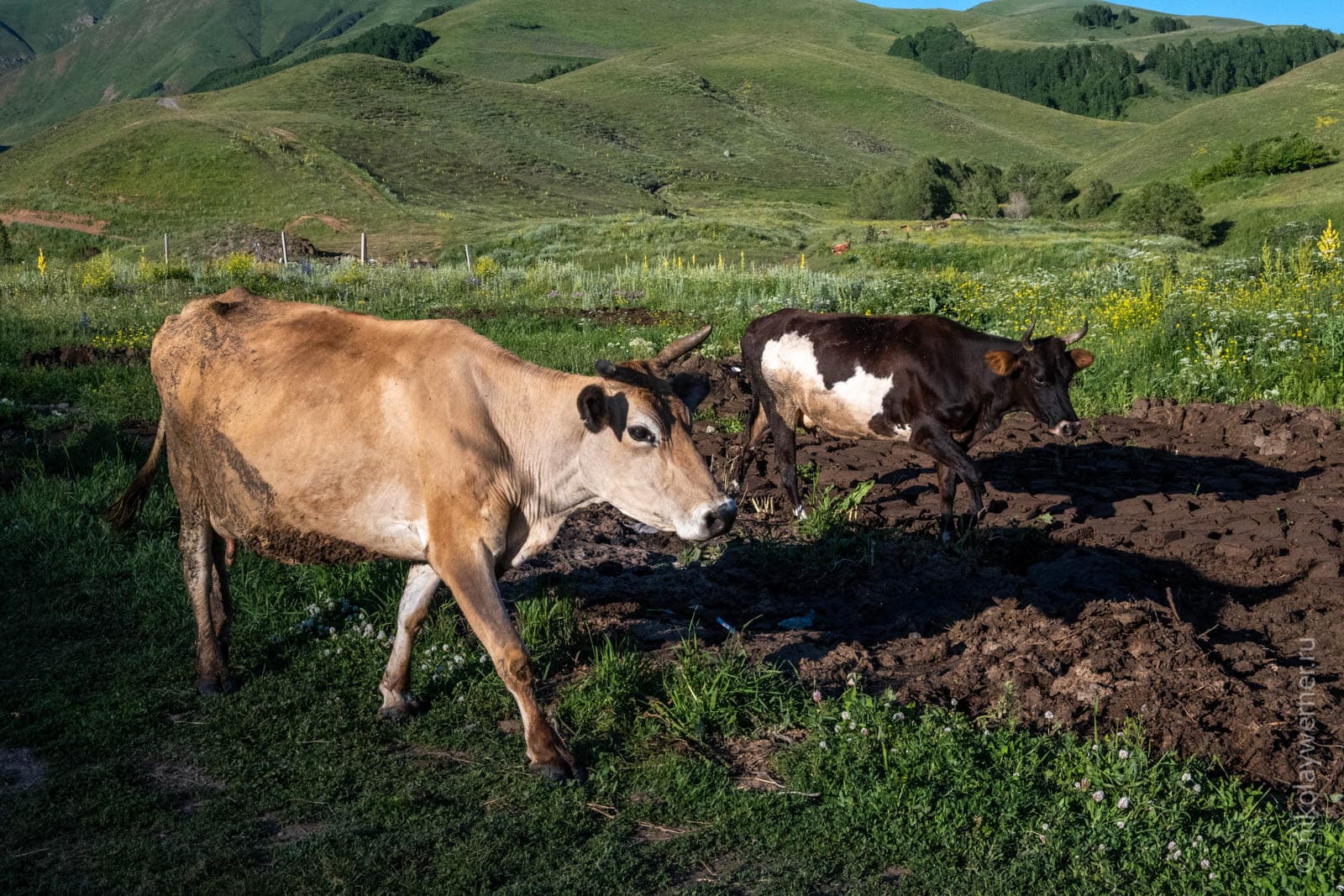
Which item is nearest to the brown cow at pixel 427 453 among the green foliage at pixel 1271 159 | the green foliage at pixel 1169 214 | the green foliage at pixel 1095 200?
the green foliage at pixel 1169 214

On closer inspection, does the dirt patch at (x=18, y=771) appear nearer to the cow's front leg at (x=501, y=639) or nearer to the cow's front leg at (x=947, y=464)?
the cow's front leg at (x=501, y=639)

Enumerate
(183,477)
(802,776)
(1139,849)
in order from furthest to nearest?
(183,477), (802,776), (1139,849)

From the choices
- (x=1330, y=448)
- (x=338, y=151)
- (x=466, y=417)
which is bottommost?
(x=338, y=151)

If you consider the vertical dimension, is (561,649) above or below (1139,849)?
below

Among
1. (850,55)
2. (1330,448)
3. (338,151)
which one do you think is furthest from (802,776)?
(850,55)

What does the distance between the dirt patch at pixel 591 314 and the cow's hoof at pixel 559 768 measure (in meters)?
15.1

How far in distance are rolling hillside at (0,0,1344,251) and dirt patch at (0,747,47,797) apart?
43098mm

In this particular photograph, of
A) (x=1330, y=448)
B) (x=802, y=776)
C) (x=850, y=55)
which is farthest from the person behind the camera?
(x=850, y=55)

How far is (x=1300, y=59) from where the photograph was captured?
535 ft

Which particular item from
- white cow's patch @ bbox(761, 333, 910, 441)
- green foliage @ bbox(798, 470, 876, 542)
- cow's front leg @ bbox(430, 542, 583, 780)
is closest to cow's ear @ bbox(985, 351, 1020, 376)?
white cow's patch @ bbox(761, 333, 910, 441)

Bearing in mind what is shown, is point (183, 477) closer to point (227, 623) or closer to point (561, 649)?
point (227, 623)

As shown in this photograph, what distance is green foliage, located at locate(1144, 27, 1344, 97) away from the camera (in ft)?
521

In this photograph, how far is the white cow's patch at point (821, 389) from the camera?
31.1 feet

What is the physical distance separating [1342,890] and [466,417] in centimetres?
390
